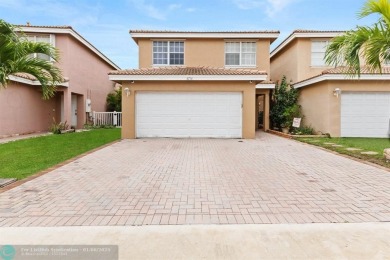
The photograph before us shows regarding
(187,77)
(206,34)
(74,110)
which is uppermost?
(206,34)

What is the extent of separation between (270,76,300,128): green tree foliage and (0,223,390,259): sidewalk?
14.9 m

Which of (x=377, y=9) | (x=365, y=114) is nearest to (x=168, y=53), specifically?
(x=365, y=114)

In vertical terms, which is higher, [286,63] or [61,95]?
[286,63]

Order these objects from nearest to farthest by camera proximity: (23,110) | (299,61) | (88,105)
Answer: (23,110) < (299,61) < (88,105)

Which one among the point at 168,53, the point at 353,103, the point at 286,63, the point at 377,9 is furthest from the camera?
the point at 286,63

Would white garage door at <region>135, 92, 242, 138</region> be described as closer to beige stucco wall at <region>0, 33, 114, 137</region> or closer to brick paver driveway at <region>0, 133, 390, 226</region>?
brick paver driveway at <region>0, 133, 390, 226</region>

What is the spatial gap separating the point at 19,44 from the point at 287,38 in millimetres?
18204

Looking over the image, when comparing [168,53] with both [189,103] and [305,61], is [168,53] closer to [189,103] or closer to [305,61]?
[189,103]

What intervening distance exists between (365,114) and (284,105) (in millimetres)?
5013

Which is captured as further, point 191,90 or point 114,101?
point 114,101

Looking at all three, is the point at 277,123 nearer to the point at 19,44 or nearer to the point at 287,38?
the point at 287,38

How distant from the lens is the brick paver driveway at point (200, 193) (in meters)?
4.42

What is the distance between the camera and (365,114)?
15453 millimetres

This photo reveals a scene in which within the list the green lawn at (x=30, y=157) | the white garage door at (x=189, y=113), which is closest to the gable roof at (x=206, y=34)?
the white garage door at (x=189, y=113)
